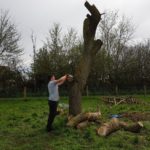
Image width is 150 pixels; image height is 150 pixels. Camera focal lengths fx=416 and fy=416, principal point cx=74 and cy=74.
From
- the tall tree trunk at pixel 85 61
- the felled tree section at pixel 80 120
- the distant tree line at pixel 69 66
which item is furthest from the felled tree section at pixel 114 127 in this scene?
the distant tree line at pixel 69 66

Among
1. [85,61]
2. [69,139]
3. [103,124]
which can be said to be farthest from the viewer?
[85,61]

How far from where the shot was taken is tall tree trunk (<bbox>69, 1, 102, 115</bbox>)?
Answer: 15.3 meters

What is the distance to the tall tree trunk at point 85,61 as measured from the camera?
15.3m

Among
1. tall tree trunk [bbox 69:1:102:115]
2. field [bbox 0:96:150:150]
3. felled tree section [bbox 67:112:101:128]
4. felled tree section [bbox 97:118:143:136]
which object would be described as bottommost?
field [bbox 0:96:150:150]

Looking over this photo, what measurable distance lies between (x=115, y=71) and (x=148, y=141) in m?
39.9

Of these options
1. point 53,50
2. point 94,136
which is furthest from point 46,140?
point 53,50

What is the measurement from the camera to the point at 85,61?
1568 centimetres

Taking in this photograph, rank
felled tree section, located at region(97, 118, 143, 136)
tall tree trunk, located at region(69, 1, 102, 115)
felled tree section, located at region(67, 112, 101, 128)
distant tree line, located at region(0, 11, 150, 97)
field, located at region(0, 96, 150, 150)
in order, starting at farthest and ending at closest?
1. distant tree line, located at region(0, 11, 150, 97)
2. tall tree trunk, located at region(69, 1, 102, 115)
3. felled tree section, located at region(67, 112, 101, 128)
4. felled tree section, located at region(97, 118, 143, 136)
5. field, located at region(0, 96, 150, 150)

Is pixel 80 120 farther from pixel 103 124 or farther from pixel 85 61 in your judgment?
pixel 85 61

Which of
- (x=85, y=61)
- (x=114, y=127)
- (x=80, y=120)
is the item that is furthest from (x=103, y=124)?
(x=85, y=61)

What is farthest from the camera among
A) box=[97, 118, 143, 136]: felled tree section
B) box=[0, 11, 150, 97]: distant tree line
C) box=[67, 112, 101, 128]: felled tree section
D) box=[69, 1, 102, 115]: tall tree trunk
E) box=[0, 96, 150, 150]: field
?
box=[0, 11, 150, 97]: distant tree line

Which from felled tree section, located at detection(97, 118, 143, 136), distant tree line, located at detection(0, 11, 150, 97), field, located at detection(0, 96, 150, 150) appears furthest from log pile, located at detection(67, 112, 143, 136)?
distant tree line, located at detection(0, 11, 150, 97)

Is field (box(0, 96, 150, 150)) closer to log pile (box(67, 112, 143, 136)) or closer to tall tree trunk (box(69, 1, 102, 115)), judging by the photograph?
log pile (box(67, 112, 143, 136))

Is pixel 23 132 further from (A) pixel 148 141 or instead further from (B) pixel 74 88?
(A) pixel 148 141
